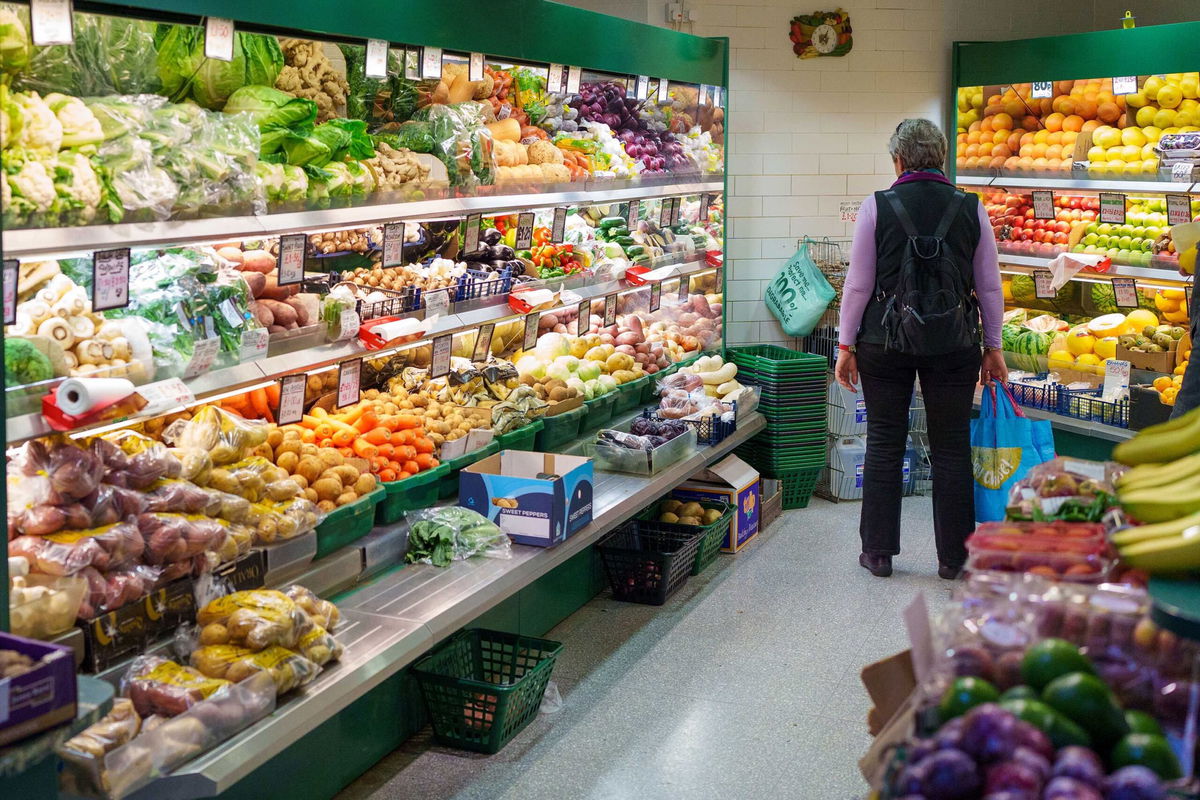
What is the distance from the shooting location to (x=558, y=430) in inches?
215

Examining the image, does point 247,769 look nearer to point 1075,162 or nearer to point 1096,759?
point 1096,759

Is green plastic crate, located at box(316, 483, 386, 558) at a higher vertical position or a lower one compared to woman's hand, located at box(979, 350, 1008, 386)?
lower

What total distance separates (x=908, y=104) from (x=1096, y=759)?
7.26 metres

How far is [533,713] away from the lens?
168 inches

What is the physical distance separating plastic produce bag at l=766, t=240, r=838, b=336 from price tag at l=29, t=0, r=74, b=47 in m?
5.49

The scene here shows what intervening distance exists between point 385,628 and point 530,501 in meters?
0.94

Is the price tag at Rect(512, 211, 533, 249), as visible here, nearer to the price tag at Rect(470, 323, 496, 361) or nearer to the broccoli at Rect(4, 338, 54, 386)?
the price tag at Rect(470, 323, 496, 361)

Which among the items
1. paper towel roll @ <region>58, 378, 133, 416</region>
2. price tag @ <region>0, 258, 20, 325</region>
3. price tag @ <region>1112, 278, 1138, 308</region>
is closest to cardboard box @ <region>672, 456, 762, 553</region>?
price tag @ <region>1112, 278, 1138, 308</region>

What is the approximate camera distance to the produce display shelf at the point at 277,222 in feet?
9.78

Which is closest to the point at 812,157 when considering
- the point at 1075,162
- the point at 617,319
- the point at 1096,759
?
the point at 1075,162

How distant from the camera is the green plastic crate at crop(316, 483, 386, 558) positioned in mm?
3936

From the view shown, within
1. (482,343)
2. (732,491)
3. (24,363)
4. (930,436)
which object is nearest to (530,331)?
(482,343)

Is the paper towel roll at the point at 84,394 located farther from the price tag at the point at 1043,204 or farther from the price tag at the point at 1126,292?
the price tag at the point at 1043,204

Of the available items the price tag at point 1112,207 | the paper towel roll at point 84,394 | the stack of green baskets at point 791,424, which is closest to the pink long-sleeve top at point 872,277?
the stack of green baskets at point 791,424
